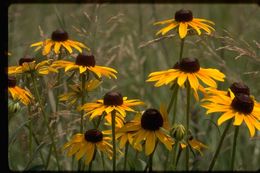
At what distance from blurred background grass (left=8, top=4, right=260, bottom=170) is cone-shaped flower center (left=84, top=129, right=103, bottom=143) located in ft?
0.57

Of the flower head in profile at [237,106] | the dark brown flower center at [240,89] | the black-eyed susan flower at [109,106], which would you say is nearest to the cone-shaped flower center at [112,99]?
the black-eyed susan flower at [109,106]

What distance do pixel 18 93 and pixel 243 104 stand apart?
69cm

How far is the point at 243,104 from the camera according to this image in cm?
135

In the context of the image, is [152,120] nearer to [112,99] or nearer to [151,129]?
[151,129]

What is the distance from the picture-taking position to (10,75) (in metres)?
1.61

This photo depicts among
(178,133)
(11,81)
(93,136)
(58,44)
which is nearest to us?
(178,133)

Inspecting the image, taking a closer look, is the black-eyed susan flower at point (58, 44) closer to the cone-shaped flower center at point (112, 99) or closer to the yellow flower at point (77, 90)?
the yellow flower at point (77, 90)

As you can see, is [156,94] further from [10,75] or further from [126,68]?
[10,75]

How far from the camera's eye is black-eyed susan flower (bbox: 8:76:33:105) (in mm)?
1520

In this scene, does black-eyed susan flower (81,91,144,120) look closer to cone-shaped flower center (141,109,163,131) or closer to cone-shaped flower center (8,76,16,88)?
cone-shaped flower center (141,109,163,131)

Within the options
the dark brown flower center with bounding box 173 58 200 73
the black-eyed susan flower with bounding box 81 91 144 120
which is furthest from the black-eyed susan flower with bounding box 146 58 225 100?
the black-eyed susan flower with bounding box 81 91 144 120

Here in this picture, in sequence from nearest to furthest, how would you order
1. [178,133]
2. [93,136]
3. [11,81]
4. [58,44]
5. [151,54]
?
[178,133] → [93,136] → [11,81] → [58,44] → [151,54]

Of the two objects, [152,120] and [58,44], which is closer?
[152,120]

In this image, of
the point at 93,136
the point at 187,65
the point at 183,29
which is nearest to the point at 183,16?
the point at 183,29
